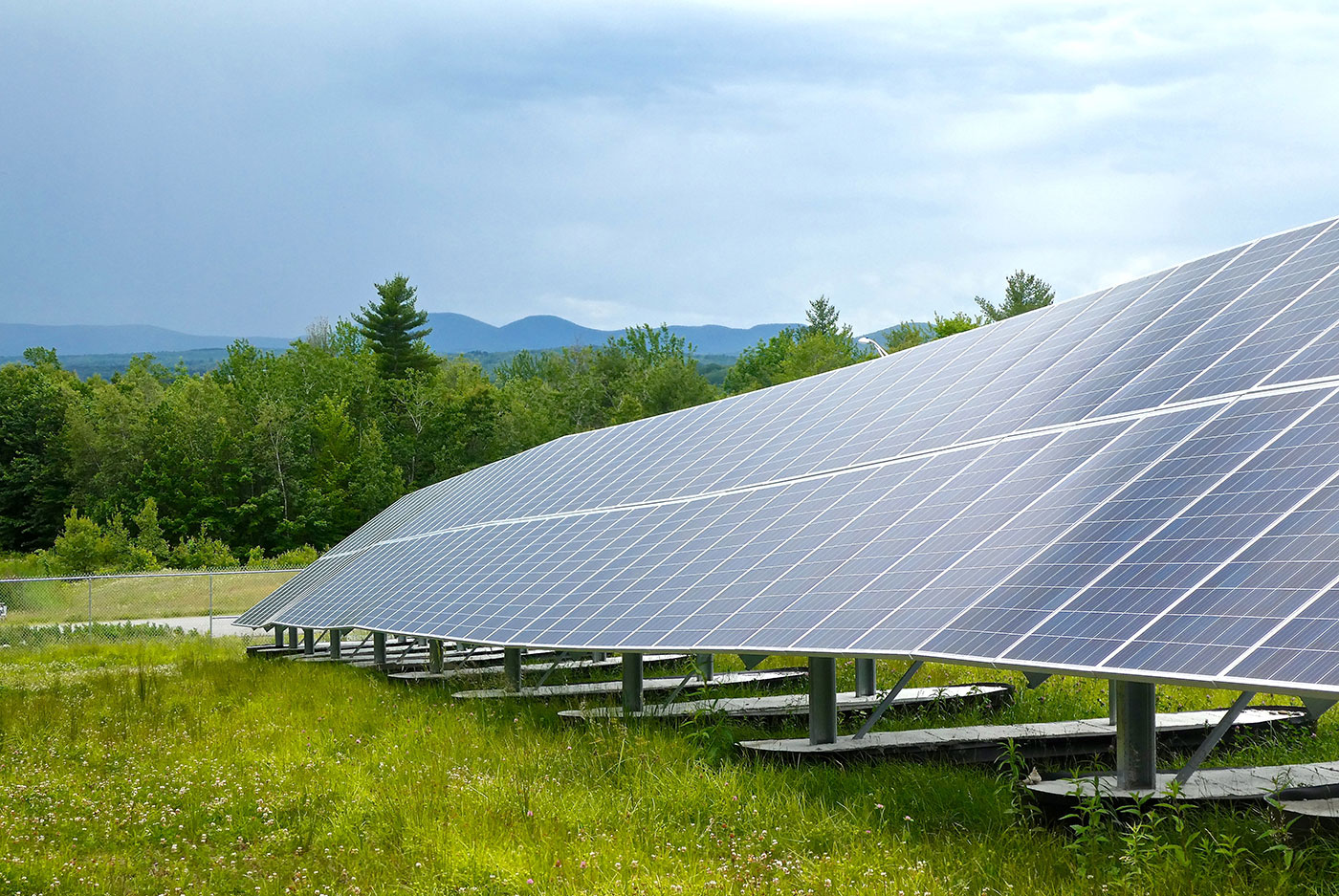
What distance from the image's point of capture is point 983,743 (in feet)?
35.7

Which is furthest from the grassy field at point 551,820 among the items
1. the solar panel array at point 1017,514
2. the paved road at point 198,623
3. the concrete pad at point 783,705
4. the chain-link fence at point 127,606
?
the paved road at point 198,623

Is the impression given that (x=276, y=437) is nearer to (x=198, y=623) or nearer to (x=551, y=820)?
(x=198, y=623)

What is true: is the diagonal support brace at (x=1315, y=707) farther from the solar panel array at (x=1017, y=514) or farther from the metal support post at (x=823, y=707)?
the metal support post at (x=823, y=707)

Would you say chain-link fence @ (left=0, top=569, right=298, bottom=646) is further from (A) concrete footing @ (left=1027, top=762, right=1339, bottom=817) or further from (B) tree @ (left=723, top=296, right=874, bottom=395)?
(B) tree @ (left=723, top=296, right=874, bottom=395)

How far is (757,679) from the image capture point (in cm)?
1739

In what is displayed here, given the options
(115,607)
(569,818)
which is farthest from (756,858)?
(115,607)

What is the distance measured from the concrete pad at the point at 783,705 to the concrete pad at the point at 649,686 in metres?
1.30

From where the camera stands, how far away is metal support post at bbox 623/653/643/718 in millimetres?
13625

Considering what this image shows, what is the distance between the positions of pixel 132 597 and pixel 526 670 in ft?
87.7

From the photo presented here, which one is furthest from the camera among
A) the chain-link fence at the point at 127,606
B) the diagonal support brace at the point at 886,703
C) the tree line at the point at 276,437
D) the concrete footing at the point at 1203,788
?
the tree line at the point at 276,437

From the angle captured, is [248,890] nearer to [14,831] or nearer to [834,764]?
[14,831]

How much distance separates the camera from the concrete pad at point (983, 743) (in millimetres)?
10688

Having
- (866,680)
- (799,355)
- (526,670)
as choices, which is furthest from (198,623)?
(799,355)

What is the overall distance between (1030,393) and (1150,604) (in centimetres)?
578
